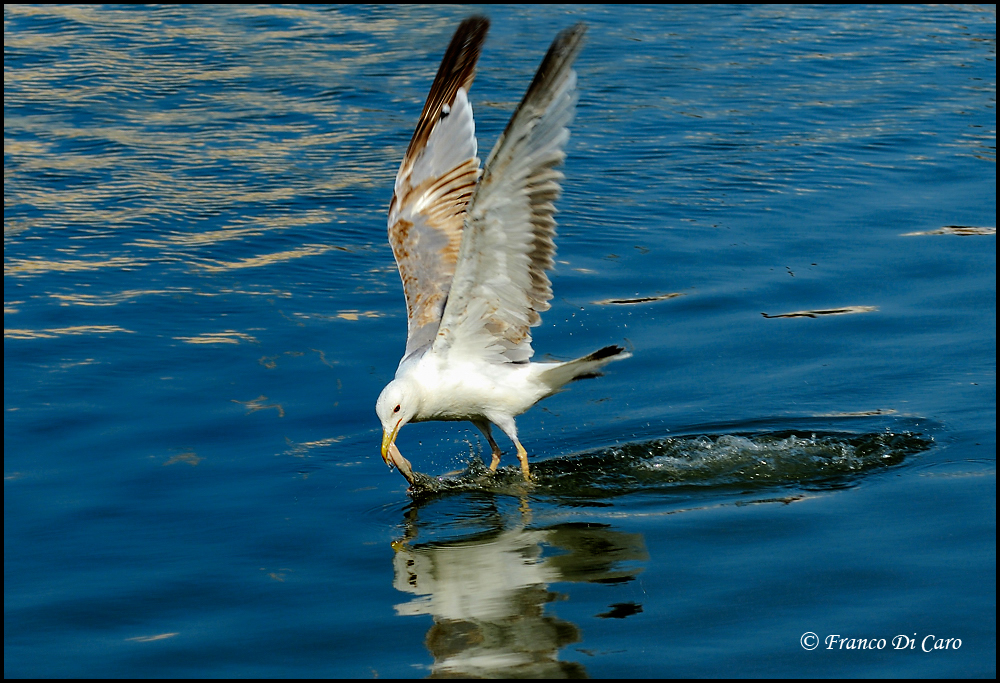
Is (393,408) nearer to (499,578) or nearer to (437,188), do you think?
(499,578)

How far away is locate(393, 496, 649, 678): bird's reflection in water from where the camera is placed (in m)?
4.70

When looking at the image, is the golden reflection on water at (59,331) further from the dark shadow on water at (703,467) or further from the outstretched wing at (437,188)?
the dark shadow on water at (703,467)

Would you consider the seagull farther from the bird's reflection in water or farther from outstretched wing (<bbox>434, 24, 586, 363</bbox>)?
the bird's reflection in water

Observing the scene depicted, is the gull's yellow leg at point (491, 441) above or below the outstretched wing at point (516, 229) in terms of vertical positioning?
below

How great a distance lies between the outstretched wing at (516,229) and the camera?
5.34 metres

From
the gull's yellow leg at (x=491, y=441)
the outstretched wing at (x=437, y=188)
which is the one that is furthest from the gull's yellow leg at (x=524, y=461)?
the outstretched wing at (x=437, y=188)

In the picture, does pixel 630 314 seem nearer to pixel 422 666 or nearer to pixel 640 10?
pixel 422 666

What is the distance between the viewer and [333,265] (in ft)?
32.4

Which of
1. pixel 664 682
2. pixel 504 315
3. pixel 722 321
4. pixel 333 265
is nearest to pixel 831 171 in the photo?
pixel 722 321

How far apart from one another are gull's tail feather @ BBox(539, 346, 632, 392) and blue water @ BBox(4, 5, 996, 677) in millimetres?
436

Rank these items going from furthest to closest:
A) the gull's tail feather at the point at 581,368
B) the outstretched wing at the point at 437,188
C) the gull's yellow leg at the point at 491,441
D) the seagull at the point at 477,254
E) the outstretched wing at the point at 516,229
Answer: the outstretched wing at the point at 437,188, the gull's yellow leg at the point at 491,441, the gull's tail feather at the point at 581,368, the seagull at the point at 477,254, the outstretched wing at the point at 516,229

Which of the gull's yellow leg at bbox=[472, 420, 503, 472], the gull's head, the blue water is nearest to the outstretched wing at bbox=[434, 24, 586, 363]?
the gull's head
